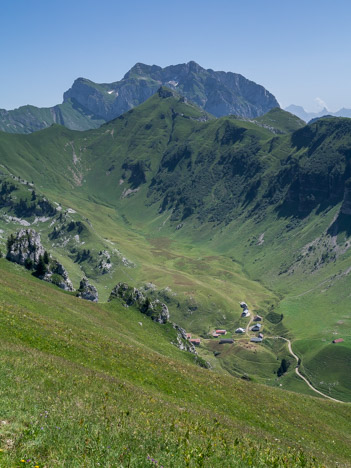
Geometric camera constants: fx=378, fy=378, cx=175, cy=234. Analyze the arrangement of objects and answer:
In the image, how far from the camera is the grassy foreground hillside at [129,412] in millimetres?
13047

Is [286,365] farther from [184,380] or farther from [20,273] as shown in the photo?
[184,380]

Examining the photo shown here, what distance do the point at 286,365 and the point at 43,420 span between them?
189 metres

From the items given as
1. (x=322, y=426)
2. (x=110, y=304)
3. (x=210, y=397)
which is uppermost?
(x=210, y=397)

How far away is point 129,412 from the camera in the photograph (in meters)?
19.0

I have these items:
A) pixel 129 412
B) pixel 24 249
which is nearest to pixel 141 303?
pixel 24 249

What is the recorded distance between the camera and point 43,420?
47.7 feet

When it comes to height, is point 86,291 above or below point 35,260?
below

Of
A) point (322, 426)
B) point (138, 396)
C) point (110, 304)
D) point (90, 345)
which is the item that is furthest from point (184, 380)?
point (110, 304)

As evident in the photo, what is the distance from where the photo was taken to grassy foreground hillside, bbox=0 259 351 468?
13047 millimetres

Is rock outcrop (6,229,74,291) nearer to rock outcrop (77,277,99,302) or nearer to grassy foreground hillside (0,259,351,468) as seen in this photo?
rock outcrop (77,277,99,302)

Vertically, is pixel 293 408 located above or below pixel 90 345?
below

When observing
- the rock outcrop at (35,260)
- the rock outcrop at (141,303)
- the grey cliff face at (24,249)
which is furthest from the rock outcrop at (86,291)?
the grey cliff face at (24,249)

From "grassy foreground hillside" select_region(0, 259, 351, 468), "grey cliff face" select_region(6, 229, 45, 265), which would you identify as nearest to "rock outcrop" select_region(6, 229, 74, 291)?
"grey cliff face" select_region(6, 229, 45, 265)

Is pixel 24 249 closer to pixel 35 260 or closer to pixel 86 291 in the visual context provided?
pixel 35 260
